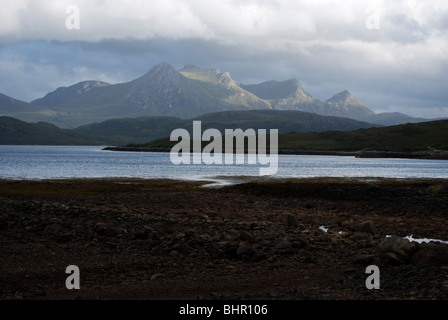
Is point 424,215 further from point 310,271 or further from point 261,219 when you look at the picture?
point 310,271

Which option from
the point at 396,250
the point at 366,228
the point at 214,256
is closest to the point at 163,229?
the point at 214,256

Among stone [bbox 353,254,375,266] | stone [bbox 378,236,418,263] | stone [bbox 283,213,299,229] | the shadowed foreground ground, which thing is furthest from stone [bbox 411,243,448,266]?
stone [bbox 283,213,299,229]

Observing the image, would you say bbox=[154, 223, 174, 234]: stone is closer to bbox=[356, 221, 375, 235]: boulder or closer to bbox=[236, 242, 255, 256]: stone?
bbox=[236, 242, 255, 256]: stone

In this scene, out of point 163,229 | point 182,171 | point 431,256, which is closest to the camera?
point 431,256

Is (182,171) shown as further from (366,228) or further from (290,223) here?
(366,228)

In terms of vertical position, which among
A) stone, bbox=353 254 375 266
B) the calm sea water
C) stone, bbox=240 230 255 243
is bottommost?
the calm sea water


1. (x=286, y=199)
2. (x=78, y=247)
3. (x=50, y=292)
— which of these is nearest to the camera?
(x=50, y=292)

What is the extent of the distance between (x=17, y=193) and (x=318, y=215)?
1193 inches

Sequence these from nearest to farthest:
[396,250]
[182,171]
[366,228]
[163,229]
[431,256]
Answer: [431,256], [396,250], [163,229], [366,228], [182,171]

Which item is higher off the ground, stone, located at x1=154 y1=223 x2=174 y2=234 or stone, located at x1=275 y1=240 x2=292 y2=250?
stone, located at x1=154 y1=223 x2=174 y2=234

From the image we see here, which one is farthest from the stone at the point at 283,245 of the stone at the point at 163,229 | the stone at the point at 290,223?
the stone at the point at 290,223
